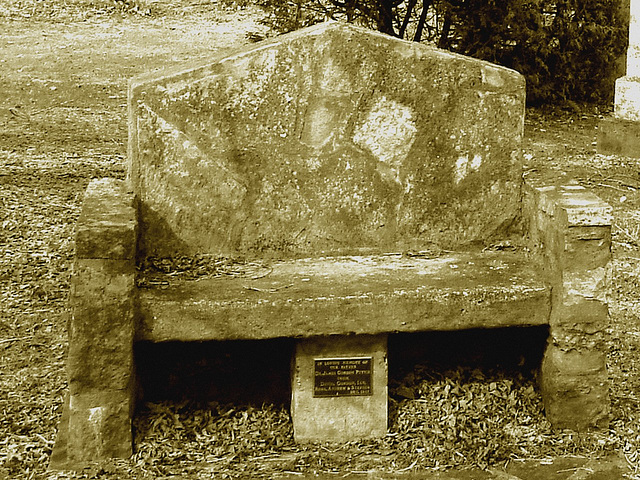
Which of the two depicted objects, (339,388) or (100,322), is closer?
(100,322)

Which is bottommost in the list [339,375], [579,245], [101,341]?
[339,375]

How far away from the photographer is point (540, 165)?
8016 millimetres

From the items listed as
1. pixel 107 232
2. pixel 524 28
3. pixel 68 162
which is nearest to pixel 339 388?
pixel 107 232

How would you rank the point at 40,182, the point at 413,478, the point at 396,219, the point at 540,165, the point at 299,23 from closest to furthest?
the point at 413,478
the point at 396,219
the point at 40,182
the point at 540,165
the point at 299,23

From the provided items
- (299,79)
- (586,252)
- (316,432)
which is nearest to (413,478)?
(316,432)

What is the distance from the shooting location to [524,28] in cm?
919

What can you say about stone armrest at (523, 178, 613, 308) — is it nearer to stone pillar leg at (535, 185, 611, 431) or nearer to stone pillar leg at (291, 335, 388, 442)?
stone pillar leg at (535, 185, 611, 431)

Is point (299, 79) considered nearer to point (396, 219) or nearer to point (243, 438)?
point (396, 219)

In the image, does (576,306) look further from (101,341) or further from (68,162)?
(68,162)

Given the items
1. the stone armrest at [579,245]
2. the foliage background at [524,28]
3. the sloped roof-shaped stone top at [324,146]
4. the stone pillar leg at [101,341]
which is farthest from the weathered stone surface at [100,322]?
the foliage background at [524,28]

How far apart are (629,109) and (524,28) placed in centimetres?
142

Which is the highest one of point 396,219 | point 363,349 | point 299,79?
point 299,79

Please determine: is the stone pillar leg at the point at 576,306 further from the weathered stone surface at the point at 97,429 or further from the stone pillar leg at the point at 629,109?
the stone pillar leg at the point at 629,109

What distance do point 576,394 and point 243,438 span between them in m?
1.19
